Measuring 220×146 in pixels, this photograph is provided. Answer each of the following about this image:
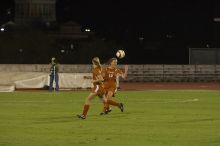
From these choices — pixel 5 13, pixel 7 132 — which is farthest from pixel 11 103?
pixel 5 13

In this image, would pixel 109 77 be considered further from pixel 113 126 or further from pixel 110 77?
pixel 113 126

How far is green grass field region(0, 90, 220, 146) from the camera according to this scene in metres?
13.9

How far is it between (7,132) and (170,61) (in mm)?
43312

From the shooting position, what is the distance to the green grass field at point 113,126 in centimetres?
1394

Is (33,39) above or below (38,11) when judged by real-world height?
below

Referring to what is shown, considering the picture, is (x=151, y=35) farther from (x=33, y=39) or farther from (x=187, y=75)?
(x=187, y=75)

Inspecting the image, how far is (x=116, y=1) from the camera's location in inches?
3506

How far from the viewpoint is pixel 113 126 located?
56.7 ft

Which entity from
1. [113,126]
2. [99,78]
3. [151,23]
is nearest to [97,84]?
[99,78]

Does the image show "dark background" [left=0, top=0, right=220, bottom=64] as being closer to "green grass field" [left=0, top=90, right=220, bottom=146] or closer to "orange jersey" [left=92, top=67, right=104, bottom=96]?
"green grass field" [left=0, top=90, right=220, bottom=146]

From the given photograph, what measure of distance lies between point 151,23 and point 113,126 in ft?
220

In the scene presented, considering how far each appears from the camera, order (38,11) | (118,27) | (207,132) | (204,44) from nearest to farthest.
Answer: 1. (207,132)
2. (204,44)
3. (118,27)
4. (38,11)

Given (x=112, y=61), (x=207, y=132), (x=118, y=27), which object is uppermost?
(x=118, y=27)

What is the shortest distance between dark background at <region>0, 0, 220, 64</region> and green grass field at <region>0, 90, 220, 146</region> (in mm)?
31369
